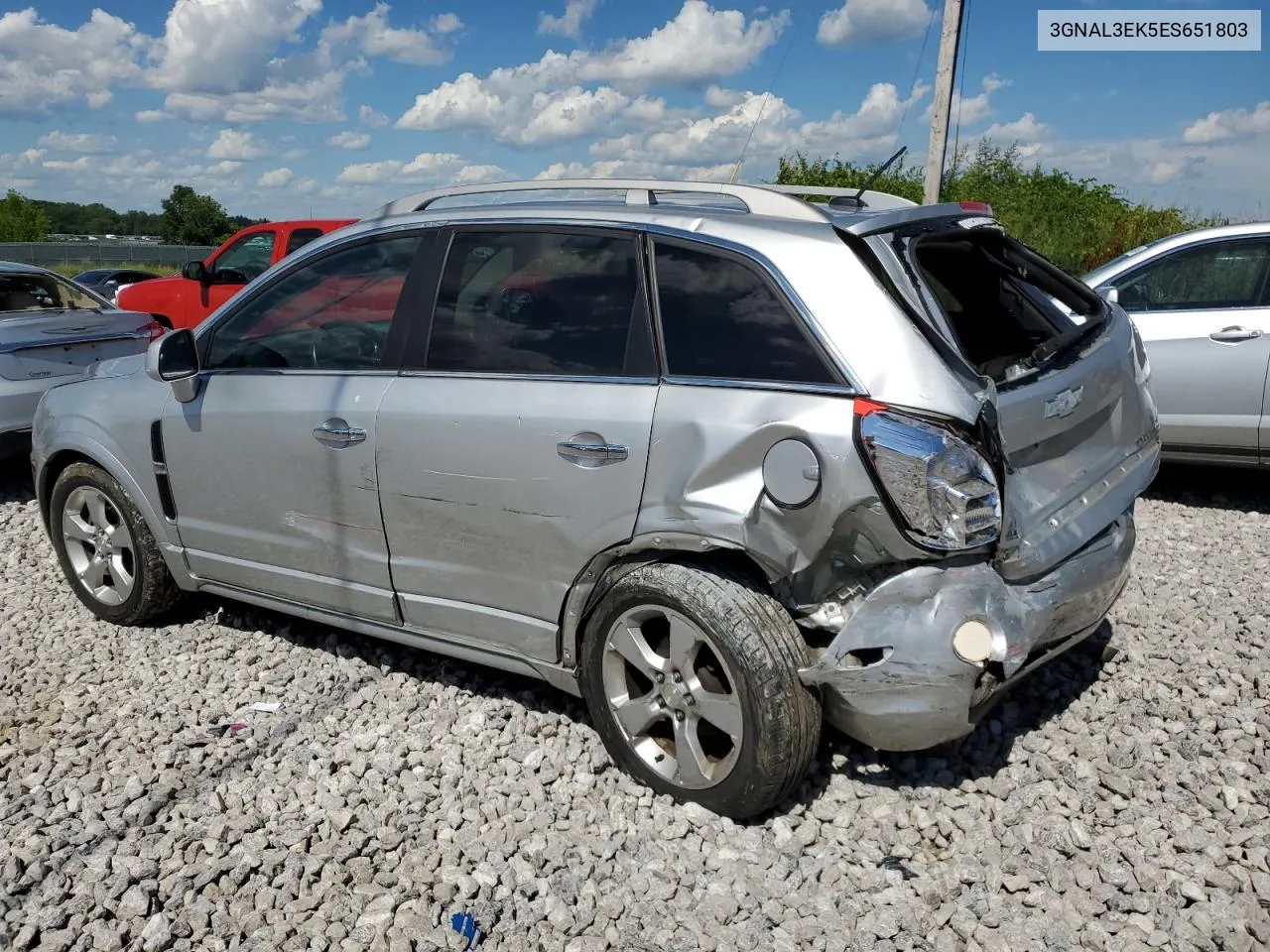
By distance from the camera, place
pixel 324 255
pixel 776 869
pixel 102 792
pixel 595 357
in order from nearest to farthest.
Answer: pixel 776 869 < pixel 595 357 < pixel 102 792 < pixel 324 255

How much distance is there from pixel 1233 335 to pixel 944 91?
6.96 metres

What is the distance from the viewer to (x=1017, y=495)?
2.90 m

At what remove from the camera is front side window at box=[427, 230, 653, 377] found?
10.7ft

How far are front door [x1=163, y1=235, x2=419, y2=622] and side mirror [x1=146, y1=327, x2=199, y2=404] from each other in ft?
0.16

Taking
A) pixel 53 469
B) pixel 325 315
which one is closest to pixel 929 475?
pixel 325 315

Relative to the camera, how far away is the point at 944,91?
39.7ft

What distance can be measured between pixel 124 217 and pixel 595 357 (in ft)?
408

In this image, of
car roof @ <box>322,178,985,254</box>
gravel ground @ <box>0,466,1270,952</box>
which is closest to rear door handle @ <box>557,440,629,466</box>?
car roof @ <box>322,178,985,254</box>

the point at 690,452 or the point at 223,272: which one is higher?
the point at 223,272

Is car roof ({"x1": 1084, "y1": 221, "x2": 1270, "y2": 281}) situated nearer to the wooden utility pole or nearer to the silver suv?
Answer: the silver suv

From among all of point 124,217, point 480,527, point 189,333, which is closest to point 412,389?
point 480,527

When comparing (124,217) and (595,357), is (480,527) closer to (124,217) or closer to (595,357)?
(595,357)

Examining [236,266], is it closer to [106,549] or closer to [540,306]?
[106,549]

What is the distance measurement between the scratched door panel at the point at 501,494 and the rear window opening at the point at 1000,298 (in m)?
0.97
